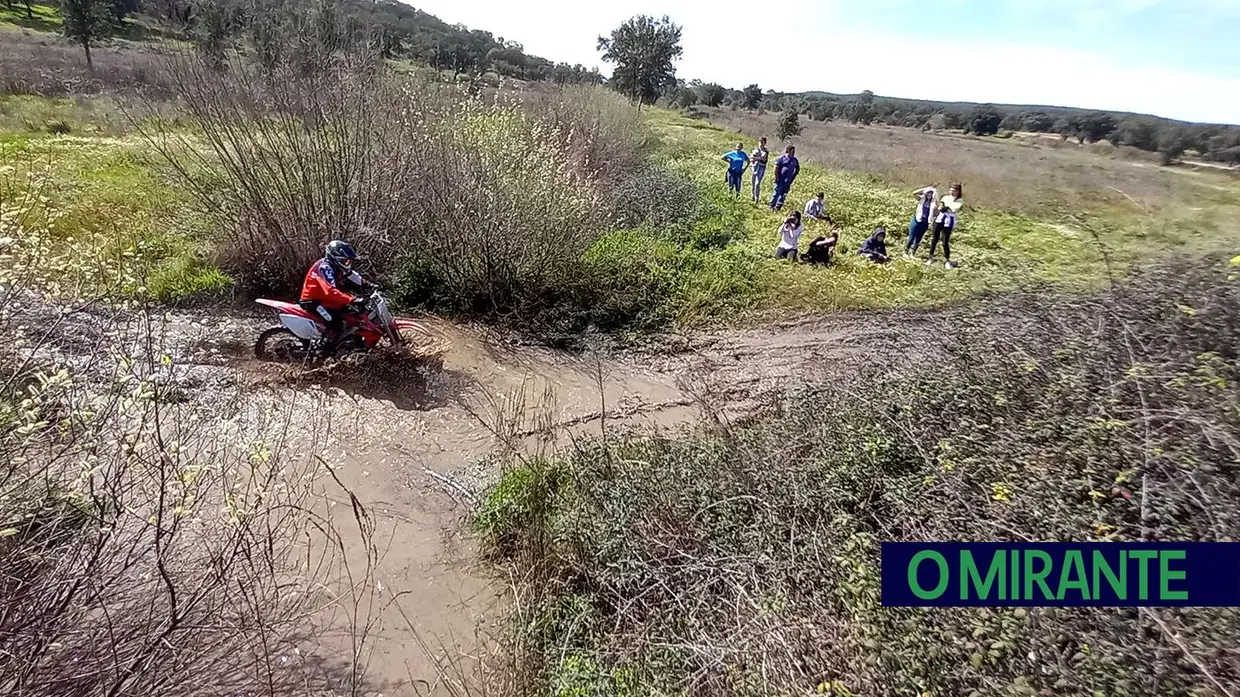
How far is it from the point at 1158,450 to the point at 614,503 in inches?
139

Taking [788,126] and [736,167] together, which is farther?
[788,126]

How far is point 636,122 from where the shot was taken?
2089 centimetres

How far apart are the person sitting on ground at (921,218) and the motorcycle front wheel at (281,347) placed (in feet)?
37.7

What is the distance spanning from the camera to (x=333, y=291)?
7539mm

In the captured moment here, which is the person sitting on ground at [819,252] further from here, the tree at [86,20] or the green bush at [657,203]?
the tree at [86,20]

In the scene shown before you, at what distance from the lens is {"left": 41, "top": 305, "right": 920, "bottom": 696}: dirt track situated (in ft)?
16.5

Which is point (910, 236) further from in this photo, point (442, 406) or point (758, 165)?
point (442, 406)

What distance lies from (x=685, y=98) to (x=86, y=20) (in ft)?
117

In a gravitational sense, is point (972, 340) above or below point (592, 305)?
above

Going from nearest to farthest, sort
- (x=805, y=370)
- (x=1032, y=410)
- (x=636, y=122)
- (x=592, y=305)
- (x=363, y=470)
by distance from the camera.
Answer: (x=1032, y=410), (x=363, y=470), (x=805, y=370), (x=592, y=305), (x=636, y=122)

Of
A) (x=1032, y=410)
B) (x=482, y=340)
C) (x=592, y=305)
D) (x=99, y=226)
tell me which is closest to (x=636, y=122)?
(x=592, y=305)

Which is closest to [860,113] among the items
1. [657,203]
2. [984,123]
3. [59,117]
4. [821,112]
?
[821,112]

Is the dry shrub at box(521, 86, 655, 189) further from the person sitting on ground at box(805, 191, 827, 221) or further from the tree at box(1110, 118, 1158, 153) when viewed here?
the tree at box(1110, 118, 1158, 153)

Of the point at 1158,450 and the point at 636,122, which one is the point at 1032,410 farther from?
the point at 636,122
